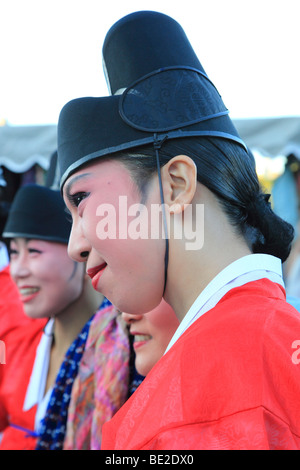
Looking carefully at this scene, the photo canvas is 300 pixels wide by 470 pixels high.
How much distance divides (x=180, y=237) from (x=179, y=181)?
0.11 m

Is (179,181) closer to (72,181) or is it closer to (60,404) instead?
(72,181)

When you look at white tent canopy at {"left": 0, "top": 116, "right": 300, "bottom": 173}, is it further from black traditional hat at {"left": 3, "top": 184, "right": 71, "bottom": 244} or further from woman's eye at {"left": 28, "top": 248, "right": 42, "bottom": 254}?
woman's eye at {"left": 28, "top": 248, "right": 42, "bottom": 254}

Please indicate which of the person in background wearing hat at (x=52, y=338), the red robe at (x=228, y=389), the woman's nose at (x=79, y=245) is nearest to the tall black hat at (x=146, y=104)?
the woman's nose at (x=79, y=245)

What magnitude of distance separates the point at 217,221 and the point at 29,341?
1879 millimetres

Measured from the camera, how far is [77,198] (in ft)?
3.75

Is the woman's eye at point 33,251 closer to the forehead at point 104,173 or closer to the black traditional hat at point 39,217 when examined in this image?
the black traditional hat at point 39,217

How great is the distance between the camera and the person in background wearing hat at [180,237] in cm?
80

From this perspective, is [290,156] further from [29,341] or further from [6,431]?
[6,431]

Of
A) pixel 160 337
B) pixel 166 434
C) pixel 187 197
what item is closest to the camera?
pixel 166 434

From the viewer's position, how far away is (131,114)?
3.71 feet

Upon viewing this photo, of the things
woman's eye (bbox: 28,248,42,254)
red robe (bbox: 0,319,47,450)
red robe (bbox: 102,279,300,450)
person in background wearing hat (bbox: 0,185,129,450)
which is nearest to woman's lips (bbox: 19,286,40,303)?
person in background wearing hat (bbox: 0,185,129,450)

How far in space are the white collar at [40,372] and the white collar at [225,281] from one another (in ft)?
5.25

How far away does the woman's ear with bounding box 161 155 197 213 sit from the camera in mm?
1051
